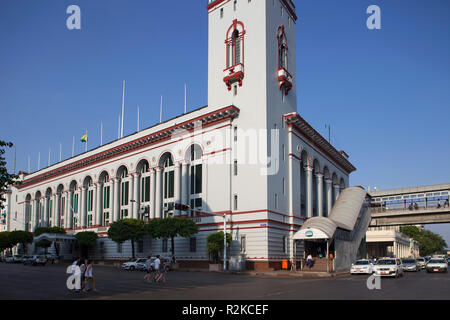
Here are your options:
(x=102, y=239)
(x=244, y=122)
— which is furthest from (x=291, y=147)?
(x=102, y=239)

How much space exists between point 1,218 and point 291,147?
74442 millimetres

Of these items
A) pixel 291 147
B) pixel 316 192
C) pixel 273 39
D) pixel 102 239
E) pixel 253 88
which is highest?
pixel 273 39

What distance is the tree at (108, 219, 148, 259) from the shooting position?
53469 mm

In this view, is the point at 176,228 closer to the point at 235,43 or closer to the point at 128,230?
the point at 128,230

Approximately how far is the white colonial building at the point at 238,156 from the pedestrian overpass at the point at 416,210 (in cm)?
1644

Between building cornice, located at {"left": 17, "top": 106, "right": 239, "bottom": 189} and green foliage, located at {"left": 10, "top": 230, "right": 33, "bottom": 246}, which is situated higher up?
building cornice, located at {"left": 17, "top": 106, "right": 239, "bottom": 189}

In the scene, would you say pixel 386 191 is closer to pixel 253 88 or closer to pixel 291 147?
pixel 291 147

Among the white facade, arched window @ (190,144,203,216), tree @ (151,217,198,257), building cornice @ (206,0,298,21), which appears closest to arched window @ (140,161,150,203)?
arched window @ (190,144,203,216)

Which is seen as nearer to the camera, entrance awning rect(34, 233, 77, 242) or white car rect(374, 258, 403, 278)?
white car rect(374, 258, 403, 278)

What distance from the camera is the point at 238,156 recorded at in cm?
4806

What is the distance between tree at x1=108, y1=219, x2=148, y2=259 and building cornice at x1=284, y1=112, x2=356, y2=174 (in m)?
22.5

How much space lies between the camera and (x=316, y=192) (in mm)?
62781

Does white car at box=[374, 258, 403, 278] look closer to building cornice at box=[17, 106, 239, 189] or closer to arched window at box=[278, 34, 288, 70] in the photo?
building cornice at box=[17, 106, 239, 189]

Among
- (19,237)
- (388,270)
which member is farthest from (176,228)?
(19,237)
